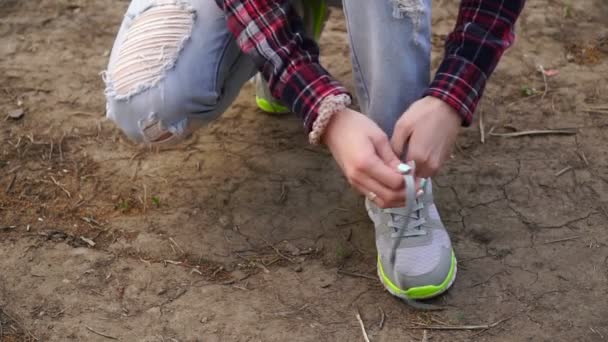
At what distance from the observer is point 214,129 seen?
2.30 meters

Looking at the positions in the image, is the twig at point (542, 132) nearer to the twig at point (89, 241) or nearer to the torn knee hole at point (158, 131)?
the torn knee hole at point (158, 131)

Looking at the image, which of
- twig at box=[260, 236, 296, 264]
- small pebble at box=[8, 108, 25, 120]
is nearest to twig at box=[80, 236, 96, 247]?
twig at box=[260, 236, 296, 264]

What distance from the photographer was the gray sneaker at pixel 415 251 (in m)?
1.69

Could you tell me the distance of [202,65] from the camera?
1.79m

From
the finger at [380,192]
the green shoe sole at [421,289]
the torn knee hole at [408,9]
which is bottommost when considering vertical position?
the green shoe sole at [421,289]

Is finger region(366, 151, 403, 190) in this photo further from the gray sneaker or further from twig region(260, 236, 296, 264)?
twig region(260, 236, 296, 264)

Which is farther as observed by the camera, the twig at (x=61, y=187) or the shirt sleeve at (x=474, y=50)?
the twig at (x=61, y=187)

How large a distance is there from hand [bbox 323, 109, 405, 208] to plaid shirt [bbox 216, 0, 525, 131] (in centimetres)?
6

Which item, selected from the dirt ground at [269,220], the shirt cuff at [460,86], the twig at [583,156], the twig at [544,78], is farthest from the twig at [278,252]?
the twig at [544,78]

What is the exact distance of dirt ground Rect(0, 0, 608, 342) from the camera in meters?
1.68

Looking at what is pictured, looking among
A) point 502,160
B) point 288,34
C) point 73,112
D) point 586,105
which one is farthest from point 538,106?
point 73,112

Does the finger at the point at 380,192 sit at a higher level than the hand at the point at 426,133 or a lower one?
lower

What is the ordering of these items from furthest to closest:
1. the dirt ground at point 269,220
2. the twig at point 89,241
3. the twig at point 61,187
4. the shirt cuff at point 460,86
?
the twig at point 61,187 → the twig at point 89,241 → the dirt ground at point 269,220 → the shirt cuff at point 460,86

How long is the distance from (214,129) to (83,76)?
0.50m
